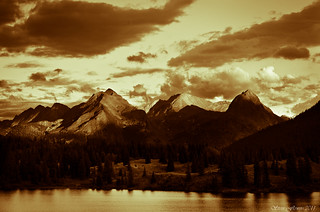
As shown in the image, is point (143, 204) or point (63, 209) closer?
point (63, 209)

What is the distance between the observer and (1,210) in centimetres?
15512

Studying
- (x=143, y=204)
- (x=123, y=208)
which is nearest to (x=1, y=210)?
(x=123, y=208)

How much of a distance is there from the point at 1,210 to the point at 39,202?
29131 mm

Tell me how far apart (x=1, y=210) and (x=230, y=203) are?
8021cm

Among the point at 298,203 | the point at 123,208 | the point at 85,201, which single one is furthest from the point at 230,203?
the point at 85,201

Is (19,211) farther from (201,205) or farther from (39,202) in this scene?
(201,205)

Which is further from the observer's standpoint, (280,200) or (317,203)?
(280,200)

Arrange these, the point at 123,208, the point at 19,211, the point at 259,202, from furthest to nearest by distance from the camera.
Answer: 1. the point at 259,202
2. the point at 123,208
3. the point at 19,211

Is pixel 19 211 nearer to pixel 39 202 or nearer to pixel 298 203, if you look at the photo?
pixel 39 202

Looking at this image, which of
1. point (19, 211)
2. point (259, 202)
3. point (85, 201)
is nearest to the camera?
point (19, 211)

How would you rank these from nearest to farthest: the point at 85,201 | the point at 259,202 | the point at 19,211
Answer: the point at 19,211, the point at 259,202, the point at 85,201

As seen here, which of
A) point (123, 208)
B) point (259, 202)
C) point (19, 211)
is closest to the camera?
point (19, 211)

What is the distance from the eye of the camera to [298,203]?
166m

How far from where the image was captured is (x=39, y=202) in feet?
602
